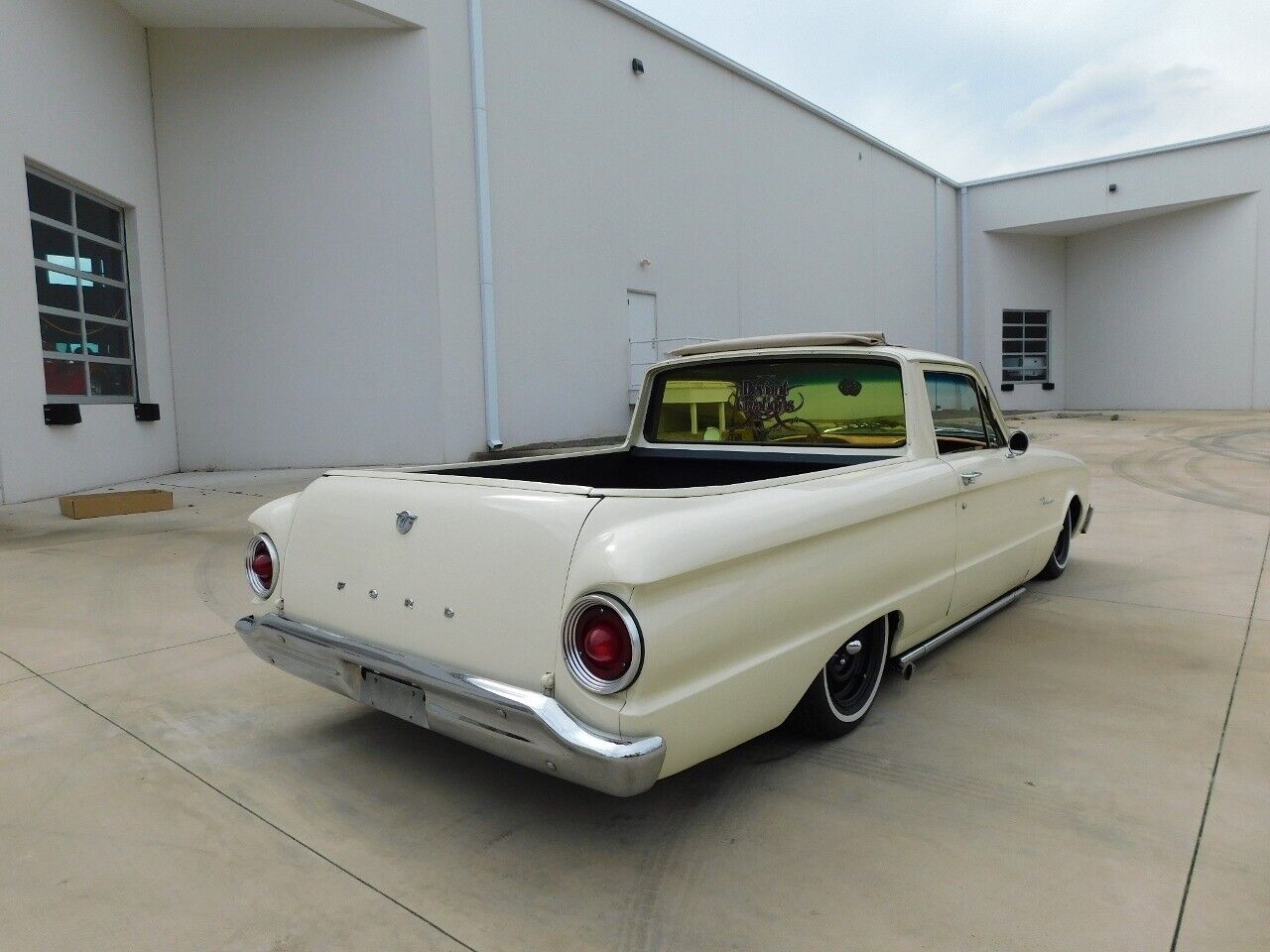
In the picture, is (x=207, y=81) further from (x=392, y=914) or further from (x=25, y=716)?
(x=392, y=914)

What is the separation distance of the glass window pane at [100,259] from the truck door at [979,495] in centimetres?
1002

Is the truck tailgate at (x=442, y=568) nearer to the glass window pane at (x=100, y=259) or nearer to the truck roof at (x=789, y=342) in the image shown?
the truck roof at (x=789, y=342)

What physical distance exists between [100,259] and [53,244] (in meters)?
0.98

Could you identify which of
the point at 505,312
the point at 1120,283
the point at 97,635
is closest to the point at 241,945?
the point at 97,635

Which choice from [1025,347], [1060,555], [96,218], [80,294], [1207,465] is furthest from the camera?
[1025,347]

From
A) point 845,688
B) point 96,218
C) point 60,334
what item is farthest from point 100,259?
point 845,688

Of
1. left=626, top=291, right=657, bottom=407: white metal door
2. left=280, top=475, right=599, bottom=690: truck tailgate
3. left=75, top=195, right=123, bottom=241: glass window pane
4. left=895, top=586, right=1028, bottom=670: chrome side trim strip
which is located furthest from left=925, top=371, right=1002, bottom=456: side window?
left=626, top=291, right=657, bottom=407: white metal door

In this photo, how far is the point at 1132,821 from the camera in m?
2.40

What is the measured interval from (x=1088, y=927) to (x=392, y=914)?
5.20 feet

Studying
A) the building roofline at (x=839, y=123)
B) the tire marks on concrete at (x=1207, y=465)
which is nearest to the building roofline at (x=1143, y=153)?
the building roofline at (x=839, y=123)

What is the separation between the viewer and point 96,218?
33.8ft

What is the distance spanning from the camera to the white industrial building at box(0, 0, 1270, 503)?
371 inches

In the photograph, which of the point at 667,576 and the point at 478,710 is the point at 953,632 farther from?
the point at 478,710

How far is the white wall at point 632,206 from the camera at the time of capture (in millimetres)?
12453
